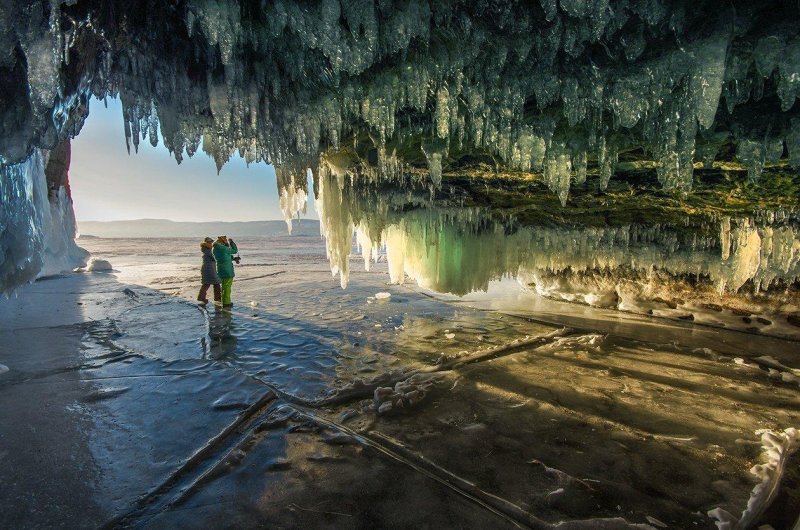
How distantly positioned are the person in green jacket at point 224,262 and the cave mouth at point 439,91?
3295mm

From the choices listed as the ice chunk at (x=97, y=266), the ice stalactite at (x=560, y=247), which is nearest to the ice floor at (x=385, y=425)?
the ice stalactite at (x=560, y=247)

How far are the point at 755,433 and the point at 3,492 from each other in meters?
6.00

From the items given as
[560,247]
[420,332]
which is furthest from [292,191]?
[560,247]

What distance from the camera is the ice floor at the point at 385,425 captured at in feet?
8.00

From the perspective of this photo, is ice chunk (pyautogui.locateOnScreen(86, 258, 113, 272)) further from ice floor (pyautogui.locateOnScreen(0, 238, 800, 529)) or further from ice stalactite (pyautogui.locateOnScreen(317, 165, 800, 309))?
ice stalactite (pyautogui.locateOnScreen(317, 165, 800, 309))

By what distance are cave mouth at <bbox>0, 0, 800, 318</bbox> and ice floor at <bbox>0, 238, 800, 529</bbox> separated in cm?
236

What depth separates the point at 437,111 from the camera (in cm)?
349

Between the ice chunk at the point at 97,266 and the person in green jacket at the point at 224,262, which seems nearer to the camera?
the person in green jacket at the point at 224,262

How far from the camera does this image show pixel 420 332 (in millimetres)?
6711

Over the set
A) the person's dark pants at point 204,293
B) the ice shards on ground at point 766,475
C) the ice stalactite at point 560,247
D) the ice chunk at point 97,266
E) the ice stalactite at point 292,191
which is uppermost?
the ice stalactite at point 292,191

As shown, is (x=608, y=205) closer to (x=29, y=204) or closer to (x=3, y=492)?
(x=3, y=492)

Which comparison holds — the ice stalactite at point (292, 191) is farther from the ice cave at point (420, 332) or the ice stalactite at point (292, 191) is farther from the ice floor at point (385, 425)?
the ice floor at point (385, 425)

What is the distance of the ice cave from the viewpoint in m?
2.46

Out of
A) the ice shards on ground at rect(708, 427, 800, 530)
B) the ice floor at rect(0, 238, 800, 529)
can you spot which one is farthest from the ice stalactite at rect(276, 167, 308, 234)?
the ice shards on ground at rect(708, 427, 800, 530)
